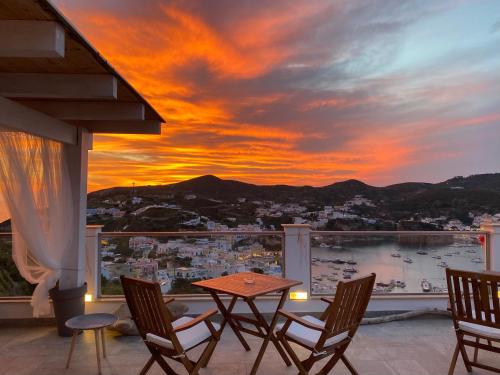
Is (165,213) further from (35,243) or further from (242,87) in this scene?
(242,87)

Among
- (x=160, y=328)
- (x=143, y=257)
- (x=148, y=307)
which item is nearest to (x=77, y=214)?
(x=143, y=257)

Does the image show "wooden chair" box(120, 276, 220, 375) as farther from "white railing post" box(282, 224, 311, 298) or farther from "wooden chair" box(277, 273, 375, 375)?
"white railing post" box(282, 224, 311, 298)

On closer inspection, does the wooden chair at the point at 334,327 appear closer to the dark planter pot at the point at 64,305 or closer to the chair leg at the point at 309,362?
the chair leg at the point at 309,362

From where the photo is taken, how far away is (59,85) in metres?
3.06

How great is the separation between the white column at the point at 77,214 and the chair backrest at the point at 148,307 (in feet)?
6.41

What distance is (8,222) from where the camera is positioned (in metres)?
4.85

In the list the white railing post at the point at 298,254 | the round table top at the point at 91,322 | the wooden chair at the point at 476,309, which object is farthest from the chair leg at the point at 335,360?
the white railing post at the point at 298,254

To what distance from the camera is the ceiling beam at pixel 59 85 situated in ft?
9.98

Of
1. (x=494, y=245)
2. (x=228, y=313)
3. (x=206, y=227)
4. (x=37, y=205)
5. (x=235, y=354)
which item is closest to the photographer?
(x=228, y=313)

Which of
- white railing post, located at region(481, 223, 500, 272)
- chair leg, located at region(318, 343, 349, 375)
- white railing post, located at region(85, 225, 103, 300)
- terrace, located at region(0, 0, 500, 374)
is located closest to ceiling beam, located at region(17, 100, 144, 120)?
terrace, located at region(0, 0, 500, 374)

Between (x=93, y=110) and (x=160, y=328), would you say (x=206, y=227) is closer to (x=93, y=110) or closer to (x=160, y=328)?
(x=93, y=110)

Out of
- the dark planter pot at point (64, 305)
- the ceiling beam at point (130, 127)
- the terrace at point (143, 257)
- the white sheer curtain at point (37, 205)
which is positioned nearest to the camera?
the terrace at point (143, 257)

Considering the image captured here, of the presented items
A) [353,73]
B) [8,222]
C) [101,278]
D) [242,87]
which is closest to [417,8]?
[353,73]

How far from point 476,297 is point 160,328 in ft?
8.90
